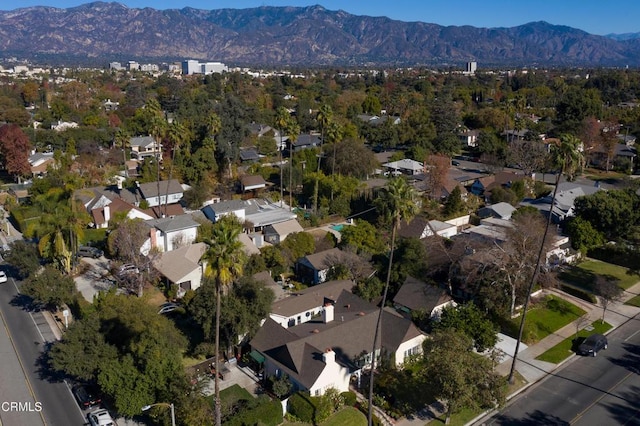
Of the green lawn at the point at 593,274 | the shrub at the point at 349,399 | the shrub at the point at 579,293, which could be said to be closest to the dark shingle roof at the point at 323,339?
the shrub at the point at 349,399

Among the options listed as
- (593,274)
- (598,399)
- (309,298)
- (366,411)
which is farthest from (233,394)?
(593,274)

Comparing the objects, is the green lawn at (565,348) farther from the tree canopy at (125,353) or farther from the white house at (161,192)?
the white house at (161,192)

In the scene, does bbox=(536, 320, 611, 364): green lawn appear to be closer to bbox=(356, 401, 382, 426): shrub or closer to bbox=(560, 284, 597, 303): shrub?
bbox=(560, 284, 597, 303): shrub

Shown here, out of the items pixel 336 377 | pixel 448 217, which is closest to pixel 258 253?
pixel 336 377

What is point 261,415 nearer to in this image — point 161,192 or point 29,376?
point 29,376

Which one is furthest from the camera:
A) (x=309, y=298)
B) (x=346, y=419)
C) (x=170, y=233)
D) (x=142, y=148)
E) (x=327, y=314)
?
(x=142, y=148)

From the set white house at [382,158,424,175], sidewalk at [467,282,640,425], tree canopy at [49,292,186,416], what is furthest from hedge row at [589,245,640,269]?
tree canopy at [49,292,186,416]
